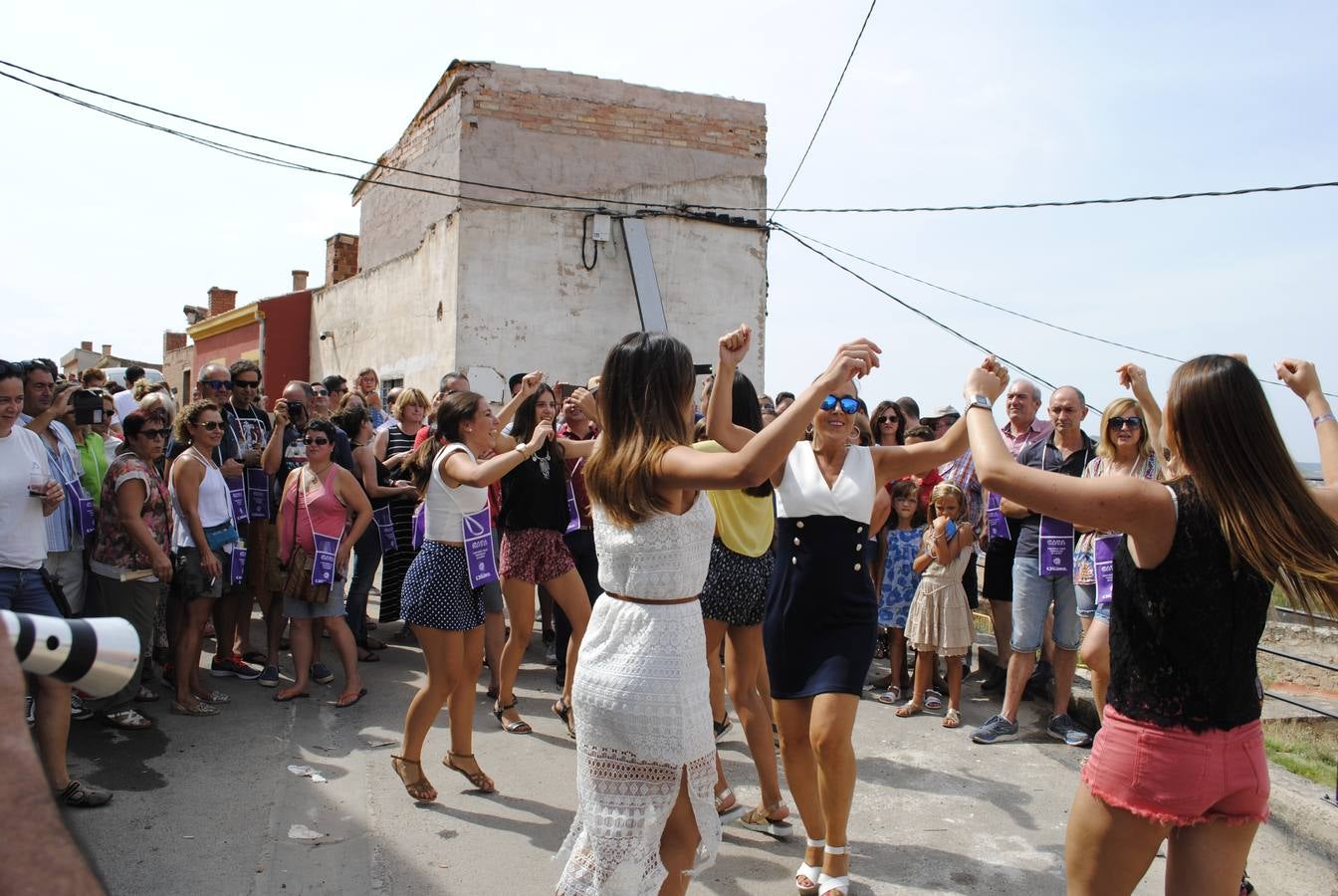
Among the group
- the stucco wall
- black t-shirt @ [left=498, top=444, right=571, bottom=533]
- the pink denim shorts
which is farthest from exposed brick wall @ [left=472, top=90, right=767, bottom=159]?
the pink denim shorts

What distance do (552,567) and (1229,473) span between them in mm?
3987

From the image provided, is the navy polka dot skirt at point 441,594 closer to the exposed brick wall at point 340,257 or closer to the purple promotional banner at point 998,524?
the purple promotional banner at point 998,524

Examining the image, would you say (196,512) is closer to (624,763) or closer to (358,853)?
(358,853)

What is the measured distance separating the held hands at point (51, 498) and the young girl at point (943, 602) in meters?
5.11

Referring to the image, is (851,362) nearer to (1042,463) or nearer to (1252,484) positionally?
(1252,484)

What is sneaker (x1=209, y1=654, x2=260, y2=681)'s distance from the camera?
6773 mm

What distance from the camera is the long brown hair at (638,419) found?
9.84ft

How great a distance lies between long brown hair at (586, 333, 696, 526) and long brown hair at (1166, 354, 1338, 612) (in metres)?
1.40

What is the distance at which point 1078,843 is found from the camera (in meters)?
2.55

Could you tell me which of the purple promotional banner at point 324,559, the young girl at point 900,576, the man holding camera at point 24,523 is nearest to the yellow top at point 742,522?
the young girl at point 900,576

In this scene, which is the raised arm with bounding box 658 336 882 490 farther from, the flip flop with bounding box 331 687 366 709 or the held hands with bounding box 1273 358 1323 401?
the flip flop with bounding box 331 687 366 709

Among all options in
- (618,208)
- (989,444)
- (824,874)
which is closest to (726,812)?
(824,874)

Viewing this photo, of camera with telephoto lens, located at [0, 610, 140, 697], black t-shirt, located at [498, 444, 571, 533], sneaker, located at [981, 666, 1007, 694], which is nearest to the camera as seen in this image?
camera with telephoto lens, located at [0, 610, 140, 697]

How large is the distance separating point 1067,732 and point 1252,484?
13.2 ft
